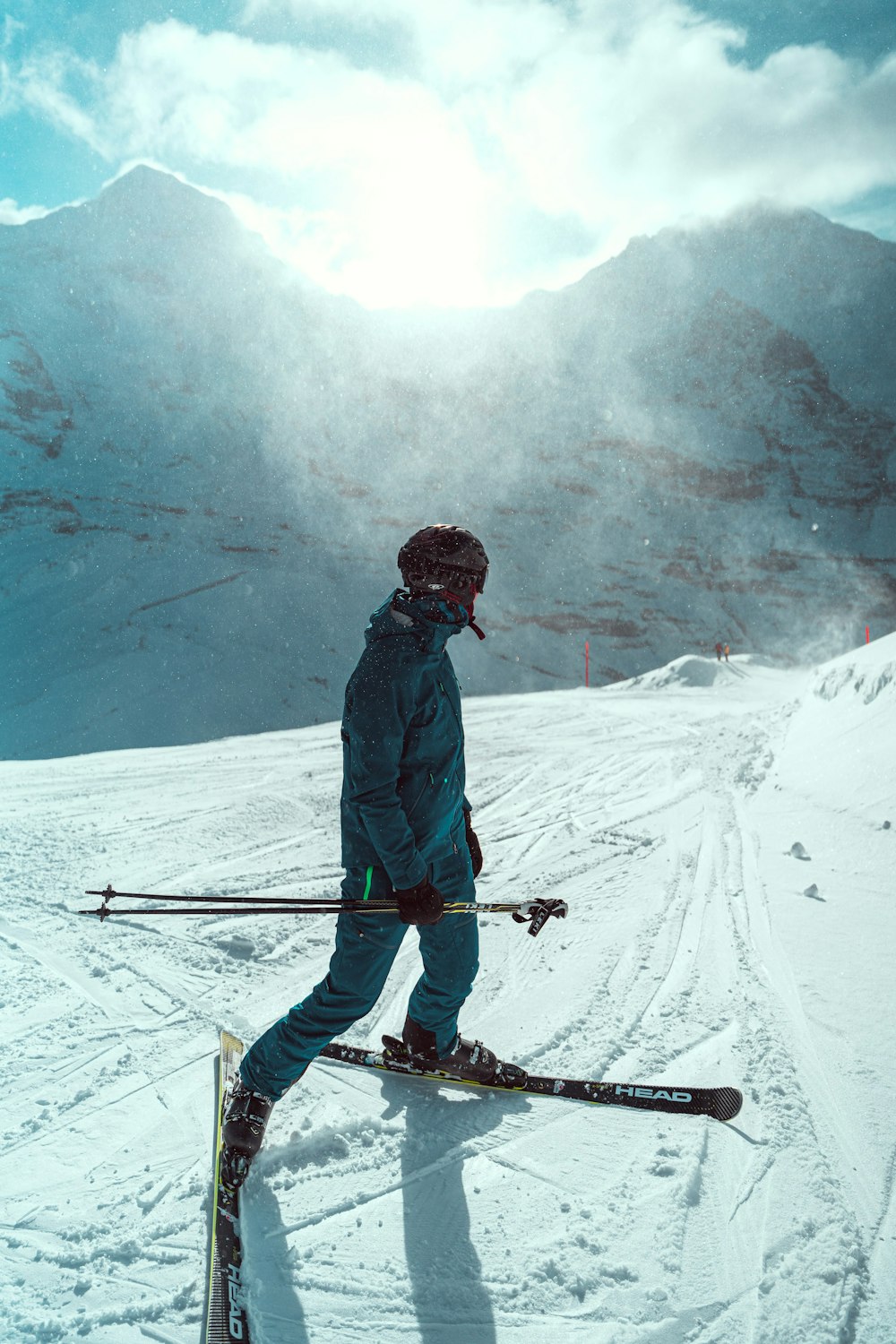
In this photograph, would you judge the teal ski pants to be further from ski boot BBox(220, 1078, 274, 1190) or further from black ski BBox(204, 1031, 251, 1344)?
black ski BBox(204, 1031, 251, 1344)

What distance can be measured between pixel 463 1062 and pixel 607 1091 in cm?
54

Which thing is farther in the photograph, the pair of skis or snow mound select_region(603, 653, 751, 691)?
snow mound select_region(603, 653, 751, 691)

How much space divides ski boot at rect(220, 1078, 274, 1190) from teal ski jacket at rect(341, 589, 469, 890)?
83 cm

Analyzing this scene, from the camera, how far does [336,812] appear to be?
6297 millimetres

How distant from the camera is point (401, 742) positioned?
2.22 m

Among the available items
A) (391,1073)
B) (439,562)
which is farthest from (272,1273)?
(439,562)

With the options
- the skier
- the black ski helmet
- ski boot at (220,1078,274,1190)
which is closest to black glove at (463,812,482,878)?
the skier

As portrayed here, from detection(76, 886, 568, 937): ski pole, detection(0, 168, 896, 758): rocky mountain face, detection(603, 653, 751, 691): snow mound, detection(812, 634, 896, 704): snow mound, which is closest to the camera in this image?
detection(76, 886, 568, 937): ski pole

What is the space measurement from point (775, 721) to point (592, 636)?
27270mm

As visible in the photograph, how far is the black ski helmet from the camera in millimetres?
2412

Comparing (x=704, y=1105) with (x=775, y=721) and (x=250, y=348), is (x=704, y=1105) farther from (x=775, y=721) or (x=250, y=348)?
(x=250, y=348)

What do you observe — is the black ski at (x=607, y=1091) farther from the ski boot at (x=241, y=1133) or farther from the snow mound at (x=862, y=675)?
the snow mound at (x=862, y=675)

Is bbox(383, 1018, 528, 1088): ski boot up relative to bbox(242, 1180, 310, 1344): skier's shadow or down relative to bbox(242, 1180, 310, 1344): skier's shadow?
up

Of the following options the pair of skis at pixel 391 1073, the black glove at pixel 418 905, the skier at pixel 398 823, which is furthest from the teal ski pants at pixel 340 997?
the pair of skis at pixel 391 1073
